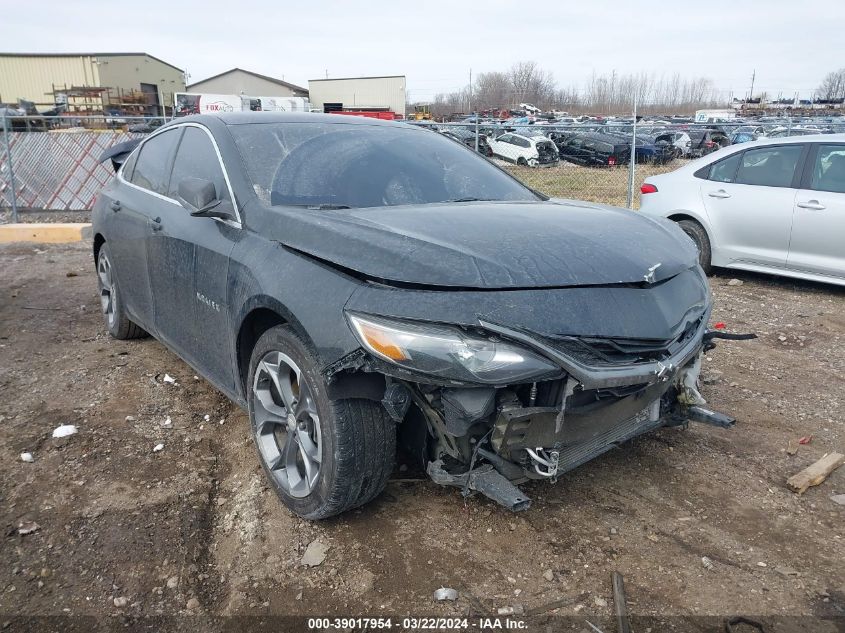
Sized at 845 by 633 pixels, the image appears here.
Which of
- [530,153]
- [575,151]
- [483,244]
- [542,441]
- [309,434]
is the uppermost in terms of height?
[483,244]

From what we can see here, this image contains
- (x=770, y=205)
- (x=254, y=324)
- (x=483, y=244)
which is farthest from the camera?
(x=770, y=205)

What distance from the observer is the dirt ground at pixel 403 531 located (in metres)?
2.27

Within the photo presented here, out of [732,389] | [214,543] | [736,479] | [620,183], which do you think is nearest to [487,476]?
[214,543]

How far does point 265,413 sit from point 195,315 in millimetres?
818

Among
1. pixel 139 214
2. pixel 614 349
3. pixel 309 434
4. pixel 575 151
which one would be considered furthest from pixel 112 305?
pixel 575 151

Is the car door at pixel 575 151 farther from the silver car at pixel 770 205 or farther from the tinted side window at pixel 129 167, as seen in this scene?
the tinted side window at pixel 129 167

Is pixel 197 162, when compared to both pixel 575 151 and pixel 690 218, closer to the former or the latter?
pixel 690 218

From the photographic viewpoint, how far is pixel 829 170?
252 inches

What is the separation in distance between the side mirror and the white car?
59.9 feet

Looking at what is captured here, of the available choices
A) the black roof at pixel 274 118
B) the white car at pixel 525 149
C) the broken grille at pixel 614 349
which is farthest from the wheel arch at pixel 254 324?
the white car at pixel 525 149

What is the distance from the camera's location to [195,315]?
3.32 metres

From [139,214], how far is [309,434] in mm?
2202

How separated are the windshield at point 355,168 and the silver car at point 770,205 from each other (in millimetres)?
3248

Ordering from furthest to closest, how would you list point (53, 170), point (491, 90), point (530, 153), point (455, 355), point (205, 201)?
1. point (491, 90)
2. point (530, 153)
3. point (53, 170)
4. point (205, 201)
5. point (455, 355)
